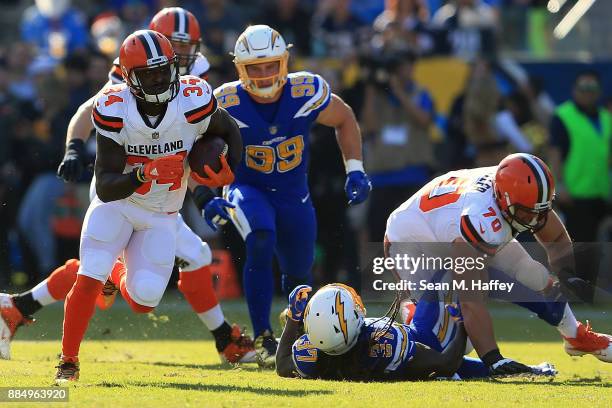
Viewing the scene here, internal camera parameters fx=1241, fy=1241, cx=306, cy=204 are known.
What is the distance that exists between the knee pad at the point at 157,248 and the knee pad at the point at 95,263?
24 cm

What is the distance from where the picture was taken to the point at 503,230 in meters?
7.25

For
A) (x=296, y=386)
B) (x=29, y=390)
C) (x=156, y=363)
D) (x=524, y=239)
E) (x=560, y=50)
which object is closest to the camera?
(x=29, y=390)

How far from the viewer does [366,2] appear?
14930 mm

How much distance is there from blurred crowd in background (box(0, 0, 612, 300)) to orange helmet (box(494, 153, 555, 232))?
4818mm

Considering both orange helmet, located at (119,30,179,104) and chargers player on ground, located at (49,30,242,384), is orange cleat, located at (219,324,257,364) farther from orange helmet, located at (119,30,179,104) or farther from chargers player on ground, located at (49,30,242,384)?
orange helmet, located at (119,30,179,104)

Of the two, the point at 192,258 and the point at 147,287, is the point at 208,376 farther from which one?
the point at 192,258

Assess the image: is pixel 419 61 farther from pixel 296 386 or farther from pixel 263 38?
pixel 296 386

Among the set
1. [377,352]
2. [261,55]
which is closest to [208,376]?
[377,352]

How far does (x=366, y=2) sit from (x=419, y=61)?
2.02 meters

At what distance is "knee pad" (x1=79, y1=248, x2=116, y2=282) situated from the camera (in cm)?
689

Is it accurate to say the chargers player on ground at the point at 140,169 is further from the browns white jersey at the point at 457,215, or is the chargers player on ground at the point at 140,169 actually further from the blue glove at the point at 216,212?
the browns white jersey at the point at 457,215

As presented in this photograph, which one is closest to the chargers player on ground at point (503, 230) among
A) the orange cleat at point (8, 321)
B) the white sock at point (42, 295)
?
the white sock at point (42, 295)

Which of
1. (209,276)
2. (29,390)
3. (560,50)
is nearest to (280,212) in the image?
(209,276)

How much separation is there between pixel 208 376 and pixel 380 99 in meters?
5.48
